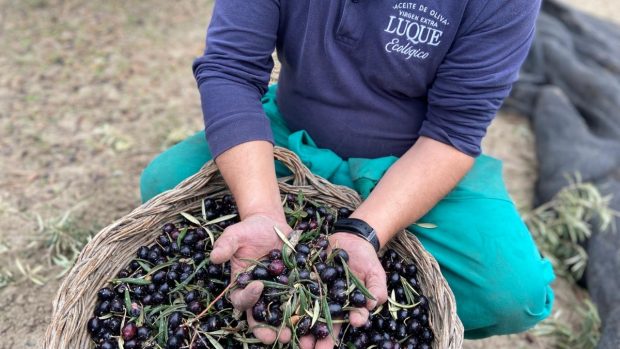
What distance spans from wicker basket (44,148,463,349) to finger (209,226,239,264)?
37cm

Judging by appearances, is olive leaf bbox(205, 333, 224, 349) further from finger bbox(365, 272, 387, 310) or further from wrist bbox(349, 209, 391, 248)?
wrist bbox(349, 209, 391, 248)

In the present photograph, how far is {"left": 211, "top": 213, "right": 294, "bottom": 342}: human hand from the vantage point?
1454 millimetres

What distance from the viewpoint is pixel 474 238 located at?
191 cm

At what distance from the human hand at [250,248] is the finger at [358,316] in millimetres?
177

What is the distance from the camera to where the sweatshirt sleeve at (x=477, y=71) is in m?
1.76

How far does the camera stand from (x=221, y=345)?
155 cm

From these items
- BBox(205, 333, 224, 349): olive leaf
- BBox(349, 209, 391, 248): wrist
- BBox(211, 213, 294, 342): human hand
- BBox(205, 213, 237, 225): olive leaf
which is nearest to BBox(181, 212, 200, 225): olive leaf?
BBox(205, 213, 237, 225): olive leaf

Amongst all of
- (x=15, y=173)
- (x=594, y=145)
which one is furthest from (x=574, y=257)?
(x=15, y=173)

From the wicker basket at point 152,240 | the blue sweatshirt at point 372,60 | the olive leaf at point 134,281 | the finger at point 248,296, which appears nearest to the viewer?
the finger at point 248,296

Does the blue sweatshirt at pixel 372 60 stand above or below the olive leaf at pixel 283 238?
above

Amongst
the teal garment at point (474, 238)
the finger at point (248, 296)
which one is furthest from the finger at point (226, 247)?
the teal garment at point (474, 238)

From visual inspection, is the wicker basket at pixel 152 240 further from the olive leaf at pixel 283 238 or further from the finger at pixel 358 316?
the olive leaf at pixel 283 238

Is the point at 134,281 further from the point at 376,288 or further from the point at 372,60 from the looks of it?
the point at 372,60

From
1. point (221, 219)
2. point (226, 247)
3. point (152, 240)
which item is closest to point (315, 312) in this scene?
point (226, 247)
